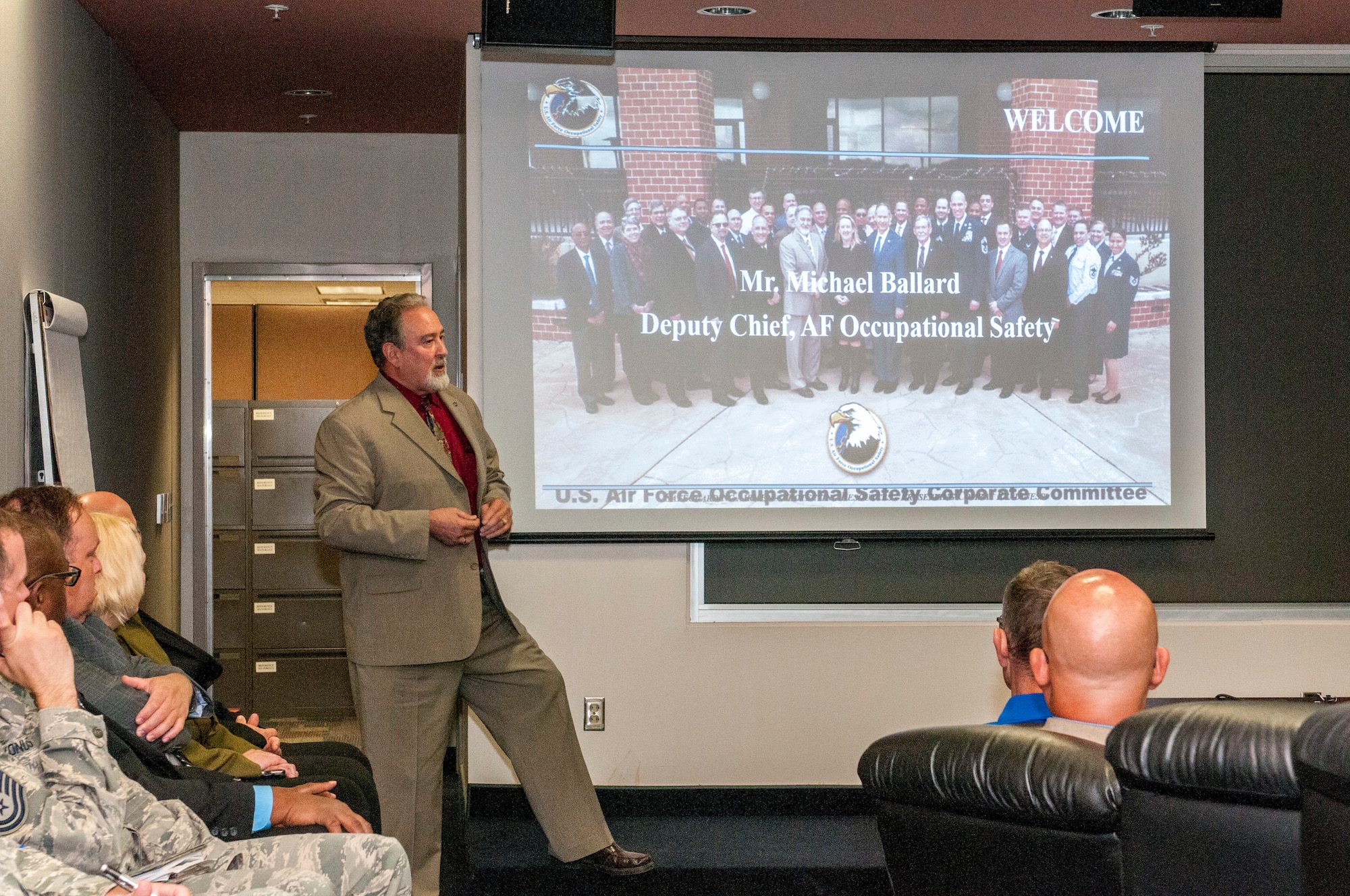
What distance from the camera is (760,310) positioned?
442 centimetres

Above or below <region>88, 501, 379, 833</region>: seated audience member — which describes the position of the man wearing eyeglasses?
above

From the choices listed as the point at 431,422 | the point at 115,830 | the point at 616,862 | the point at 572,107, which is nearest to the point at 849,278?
the point at 572,107

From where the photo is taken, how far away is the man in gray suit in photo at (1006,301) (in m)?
4.46

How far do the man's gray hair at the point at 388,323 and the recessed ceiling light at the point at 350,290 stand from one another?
420cm

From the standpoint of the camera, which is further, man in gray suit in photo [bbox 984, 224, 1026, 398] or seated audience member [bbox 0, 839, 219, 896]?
man in gray suit in photo [bbox 984, 224, 1026, 398]

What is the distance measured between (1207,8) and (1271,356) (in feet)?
4.34

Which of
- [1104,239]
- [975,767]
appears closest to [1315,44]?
[1104,239]

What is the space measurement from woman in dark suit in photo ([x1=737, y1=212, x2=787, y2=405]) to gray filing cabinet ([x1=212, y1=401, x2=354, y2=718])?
2787mm

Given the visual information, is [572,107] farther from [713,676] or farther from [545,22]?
[713,676]

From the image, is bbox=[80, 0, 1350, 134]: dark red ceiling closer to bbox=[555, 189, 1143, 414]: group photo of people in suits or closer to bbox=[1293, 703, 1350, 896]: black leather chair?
bbox=[555, 189, 1143, 414]: group photo of people in suits

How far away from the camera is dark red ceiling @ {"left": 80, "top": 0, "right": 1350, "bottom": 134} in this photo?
13.6ft

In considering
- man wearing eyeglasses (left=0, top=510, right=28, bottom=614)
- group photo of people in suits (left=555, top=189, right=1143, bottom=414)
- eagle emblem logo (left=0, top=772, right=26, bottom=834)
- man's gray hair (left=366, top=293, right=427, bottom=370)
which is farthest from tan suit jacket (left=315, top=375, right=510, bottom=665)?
eagle emblem logo (left=0, top=772, right=26, bottom=834)

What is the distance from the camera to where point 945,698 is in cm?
448

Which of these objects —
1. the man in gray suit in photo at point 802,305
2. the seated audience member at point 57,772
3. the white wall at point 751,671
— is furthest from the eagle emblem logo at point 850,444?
the seated audience member at point 57,772
